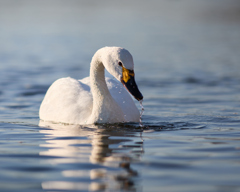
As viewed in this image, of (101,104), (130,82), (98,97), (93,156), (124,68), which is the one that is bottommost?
(93,156)

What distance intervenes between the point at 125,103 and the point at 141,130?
98 cm

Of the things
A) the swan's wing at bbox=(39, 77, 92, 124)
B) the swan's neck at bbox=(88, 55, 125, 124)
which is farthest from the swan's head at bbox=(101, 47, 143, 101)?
the swan's wing at bbox=(39, 77, 92, 124)

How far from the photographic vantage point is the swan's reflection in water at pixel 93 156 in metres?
5.07

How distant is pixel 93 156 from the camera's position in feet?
20.5

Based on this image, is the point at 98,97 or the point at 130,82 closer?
the point at 130,82

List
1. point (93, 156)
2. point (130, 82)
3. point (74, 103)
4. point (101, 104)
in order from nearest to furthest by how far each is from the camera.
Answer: point (93, 156) → point (130, 82) → point (101, 104) → point (74, 103)

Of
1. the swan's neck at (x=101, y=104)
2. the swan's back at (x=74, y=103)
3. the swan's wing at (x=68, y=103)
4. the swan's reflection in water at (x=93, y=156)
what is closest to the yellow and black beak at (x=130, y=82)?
the swan's reflection in water at (x=93, y=156)

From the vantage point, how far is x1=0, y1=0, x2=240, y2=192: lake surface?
525 centimetres

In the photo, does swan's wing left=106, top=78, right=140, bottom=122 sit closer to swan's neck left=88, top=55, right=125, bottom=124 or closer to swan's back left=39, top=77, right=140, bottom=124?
swan's back left=39, top=77, right=140, bottom=124

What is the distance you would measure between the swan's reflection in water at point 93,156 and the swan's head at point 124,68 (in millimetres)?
757

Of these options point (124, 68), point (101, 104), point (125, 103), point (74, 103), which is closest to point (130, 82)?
point (124, 68)

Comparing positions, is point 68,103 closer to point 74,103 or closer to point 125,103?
point 74,103

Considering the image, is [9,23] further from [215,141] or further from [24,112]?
[215,141]

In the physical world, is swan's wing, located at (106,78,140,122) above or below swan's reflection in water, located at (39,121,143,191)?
above
